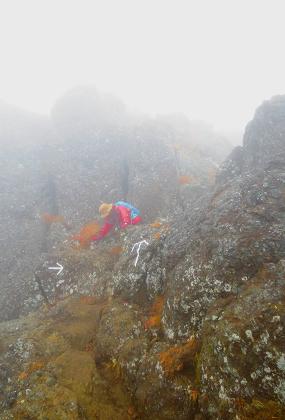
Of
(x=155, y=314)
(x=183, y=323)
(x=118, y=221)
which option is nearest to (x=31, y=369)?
(x=155, y=314)

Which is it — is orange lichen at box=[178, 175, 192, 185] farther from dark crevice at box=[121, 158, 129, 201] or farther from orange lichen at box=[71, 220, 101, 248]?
orange lichen at box=[71, 220, 101, 248]

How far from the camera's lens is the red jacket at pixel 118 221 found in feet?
86.5

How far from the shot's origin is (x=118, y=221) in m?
27.0

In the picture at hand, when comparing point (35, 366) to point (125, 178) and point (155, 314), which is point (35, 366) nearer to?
point (155, 314)

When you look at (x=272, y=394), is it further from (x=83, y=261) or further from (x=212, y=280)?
(x=83, y=261)

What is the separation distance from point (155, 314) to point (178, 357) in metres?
3.27

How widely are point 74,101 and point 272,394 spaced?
55269 millimetres

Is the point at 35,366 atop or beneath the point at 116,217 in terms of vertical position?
beneath

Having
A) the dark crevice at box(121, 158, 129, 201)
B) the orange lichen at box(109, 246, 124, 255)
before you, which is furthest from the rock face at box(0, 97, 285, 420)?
the dark crevice at box(121, 158, 129, 201)

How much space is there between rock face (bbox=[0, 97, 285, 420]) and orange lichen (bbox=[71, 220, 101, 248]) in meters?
5.23

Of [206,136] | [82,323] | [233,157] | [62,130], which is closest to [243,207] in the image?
[82,323]

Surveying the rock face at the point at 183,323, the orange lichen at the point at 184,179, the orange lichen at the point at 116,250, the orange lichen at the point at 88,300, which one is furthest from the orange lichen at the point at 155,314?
the orange lichen at the point at 184,179

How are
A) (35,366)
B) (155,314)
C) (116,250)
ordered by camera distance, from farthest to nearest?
1. (116,250)
2. (155,314)
3. (35,366)

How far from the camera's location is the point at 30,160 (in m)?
40.2
